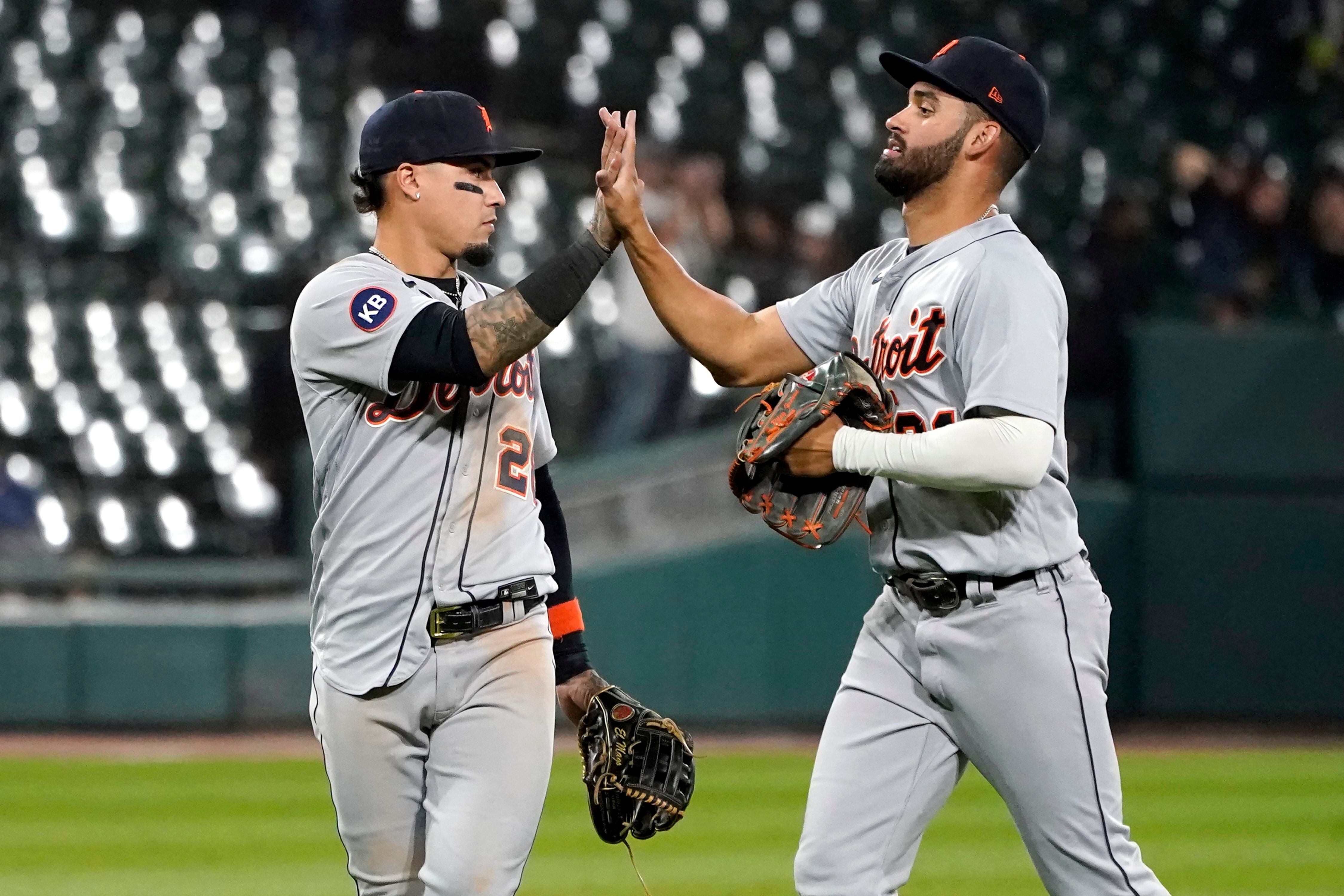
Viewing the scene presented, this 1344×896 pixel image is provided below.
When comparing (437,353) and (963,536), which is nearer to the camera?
(437,353)

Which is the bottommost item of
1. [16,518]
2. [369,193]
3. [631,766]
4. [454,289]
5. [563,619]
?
[16,518]

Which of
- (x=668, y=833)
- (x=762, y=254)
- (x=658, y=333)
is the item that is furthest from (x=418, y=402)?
(x=762, y=254)

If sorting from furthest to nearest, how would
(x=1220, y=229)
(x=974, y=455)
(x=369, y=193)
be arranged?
(x=1220, y=229) < (x=369, y=193) < (x=974, y=455)

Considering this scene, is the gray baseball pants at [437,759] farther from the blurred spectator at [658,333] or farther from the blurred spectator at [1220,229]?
the blurred spectator at [1220,229]

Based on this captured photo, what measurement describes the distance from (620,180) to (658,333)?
5.82 meters

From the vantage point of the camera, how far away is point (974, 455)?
3.02m

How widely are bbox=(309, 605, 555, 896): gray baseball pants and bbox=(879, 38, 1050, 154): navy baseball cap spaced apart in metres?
1.38

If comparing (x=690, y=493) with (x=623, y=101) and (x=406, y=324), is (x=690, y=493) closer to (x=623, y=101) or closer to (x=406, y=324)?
(x=623, y=101)

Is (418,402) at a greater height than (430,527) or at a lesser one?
greater

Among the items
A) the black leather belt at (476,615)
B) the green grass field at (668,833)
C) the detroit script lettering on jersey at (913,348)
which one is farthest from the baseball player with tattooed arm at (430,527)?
the green grass field at (668,833)

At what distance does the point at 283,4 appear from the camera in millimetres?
12672

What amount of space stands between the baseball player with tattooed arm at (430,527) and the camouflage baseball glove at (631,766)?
0.18 m

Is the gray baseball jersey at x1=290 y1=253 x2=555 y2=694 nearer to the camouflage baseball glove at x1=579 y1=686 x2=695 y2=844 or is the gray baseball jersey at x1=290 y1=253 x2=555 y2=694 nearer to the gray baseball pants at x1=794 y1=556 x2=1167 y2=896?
the camouflage baseball glove at x1=579 y1=686 x2=695 y2=844

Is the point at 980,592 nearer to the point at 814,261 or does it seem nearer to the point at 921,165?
the point at 921,165
